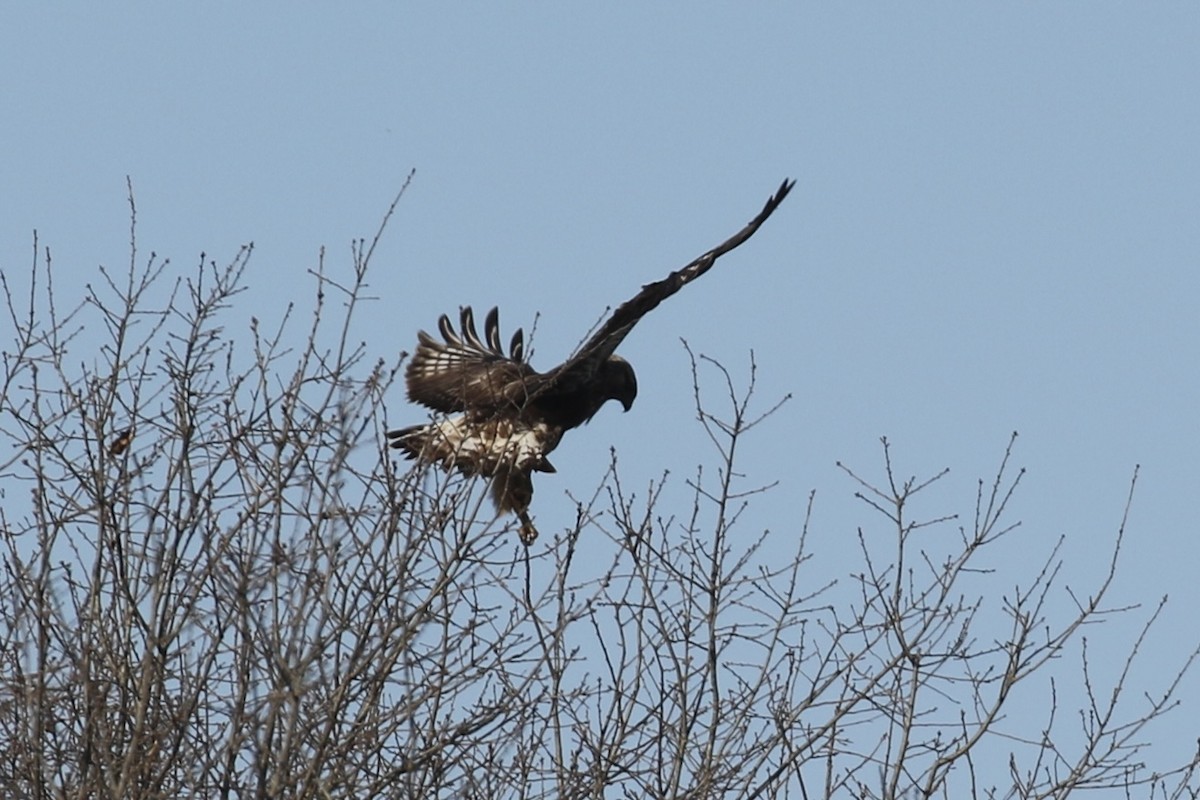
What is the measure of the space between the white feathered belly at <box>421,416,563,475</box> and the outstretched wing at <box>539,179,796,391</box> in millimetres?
301

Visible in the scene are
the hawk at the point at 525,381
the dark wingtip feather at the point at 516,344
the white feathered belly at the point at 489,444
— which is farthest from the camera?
the dark wingtip feather at the point at 516,344

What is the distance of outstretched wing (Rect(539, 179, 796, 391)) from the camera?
10500 millimetres

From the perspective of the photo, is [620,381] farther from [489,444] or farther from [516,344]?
[489,444]

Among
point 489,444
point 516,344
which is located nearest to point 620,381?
point 516,344

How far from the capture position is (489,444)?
30.8 ft

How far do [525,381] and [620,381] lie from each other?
1356 mm

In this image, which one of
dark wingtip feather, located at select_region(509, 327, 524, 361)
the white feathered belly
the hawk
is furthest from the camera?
dark wingtip feather, located at select_region(509, 327, 524, 361)

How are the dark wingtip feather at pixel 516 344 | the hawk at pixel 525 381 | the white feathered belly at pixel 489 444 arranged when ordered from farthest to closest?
the dark wingtip feather at pixel 516 344 < the hawk at pixel 525 381 < the white feathered belly at pixel 489 444

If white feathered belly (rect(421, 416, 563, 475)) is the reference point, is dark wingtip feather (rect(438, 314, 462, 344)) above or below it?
above

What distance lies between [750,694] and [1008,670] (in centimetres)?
95

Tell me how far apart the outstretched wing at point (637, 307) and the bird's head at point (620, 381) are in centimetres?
24

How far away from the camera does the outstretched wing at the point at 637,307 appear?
34.4 feet

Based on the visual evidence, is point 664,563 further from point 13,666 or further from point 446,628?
point 13,666

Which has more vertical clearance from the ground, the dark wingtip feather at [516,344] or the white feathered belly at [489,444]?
the dark wingtip feather at [516,344]
